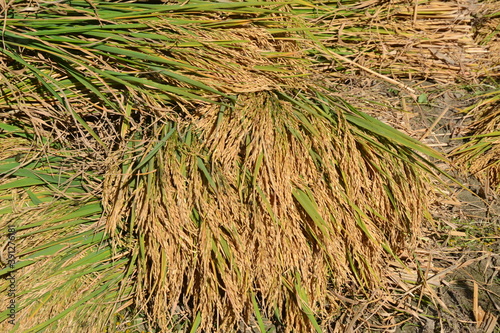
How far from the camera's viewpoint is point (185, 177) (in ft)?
5.87

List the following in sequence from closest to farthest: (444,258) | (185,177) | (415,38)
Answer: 1. (185,177)
2. (444,258)
3. (415,38)

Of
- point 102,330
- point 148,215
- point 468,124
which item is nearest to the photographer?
point 148,215

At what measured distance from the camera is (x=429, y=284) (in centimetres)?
199

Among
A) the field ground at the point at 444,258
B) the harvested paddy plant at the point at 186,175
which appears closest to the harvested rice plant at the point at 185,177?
the harvested paddy plant at the point at 186,175

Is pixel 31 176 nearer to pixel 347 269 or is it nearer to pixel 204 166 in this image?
pixel 204 166

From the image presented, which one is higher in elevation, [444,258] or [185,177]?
[185,177]

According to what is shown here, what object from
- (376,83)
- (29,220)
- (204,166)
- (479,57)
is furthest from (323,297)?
(479,57)

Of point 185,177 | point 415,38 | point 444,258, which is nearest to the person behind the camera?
point 185,177

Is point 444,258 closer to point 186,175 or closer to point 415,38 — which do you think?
point 415,38

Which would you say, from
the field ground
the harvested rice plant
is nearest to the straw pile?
the field ground

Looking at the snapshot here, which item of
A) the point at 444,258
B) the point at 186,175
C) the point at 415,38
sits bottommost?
the point at 444,258

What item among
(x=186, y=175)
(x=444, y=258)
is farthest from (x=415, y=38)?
(x=186, y=175)

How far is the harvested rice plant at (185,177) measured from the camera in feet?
5.82

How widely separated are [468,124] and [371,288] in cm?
95
